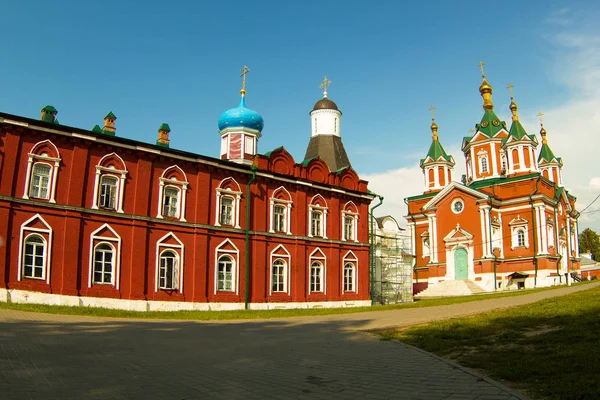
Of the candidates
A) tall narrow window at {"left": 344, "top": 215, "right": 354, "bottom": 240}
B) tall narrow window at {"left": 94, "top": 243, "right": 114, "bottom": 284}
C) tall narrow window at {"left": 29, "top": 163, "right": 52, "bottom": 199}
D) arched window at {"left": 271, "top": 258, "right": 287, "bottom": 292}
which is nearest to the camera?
tall narrow window at {"left": 29, "top": 163, "right": 52, "bottom": 199}

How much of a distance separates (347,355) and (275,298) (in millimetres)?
14706

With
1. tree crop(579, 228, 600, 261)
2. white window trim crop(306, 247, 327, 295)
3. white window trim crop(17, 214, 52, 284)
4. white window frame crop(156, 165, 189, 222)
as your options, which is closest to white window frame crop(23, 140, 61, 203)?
white window trim crop(17, 214, 52, 284)

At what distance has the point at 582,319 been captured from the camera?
11359 millimetres

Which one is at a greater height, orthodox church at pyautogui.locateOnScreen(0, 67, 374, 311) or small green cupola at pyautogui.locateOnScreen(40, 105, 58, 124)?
small green cupola at pyautogui.locateOnScreen(40, 105, 58, 124)

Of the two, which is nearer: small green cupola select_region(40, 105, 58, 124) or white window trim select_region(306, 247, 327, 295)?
small green cupola select_region(40, 105, 58, 124)

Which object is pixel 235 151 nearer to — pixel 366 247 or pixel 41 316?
pixel 366 247

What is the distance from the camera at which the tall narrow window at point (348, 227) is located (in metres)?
28.3

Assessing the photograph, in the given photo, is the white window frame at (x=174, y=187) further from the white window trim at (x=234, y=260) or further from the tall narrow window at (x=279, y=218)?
the tall narrow window at (x=279, y=218)

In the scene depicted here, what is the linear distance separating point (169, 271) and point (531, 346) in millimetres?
15086

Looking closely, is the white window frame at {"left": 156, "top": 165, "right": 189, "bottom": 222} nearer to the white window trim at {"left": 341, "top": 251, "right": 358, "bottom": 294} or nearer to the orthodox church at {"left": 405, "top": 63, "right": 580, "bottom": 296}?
the white window trim at {"left": 341, "top": 251, "right": 358, "bottom": 294}

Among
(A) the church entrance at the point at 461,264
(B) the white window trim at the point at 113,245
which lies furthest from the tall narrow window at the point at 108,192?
(A) the church entrance at the point at 461,264

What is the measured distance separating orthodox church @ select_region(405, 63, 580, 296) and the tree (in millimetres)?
28909

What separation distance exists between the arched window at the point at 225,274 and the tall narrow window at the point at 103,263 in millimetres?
4768

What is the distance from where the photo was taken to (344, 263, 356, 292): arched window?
27697mm
